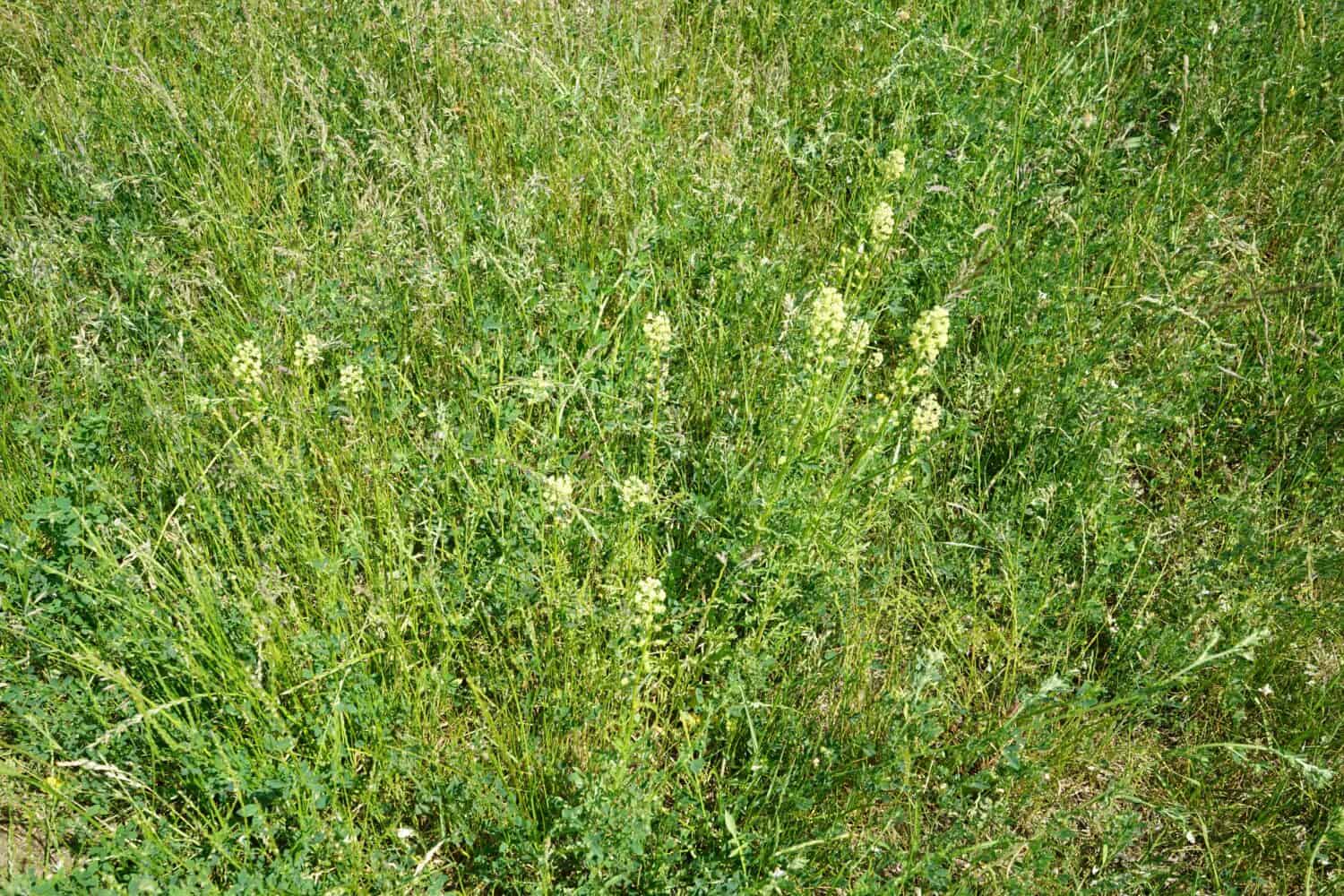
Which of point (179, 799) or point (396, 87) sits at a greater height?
point (396, 87)

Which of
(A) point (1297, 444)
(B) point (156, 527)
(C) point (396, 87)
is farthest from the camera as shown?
(C) point (396, 87)

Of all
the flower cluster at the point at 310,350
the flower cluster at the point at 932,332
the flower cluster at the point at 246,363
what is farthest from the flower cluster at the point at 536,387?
the flower cluster at the point at 932,332

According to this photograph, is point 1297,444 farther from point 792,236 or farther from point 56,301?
point 56,301

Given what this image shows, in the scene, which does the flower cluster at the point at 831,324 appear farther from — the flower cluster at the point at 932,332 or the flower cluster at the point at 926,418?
the flower cluster at the point at 926,418

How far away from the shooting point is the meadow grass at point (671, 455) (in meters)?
2.24

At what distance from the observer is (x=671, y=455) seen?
2.84 meters

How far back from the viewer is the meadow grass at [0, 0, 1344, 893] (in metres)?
2.24

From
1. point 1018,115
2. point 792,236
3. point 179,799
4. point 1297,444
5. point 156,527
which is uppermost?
point 1018,115

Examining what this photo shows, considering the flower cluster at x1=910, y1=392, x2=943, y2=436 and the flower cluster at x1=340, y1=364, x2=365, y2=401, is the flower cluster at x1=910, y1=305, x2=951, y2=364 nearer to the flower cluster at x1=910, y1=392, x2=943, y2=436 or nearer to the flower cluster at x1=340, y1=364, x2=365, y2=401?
the flower cluster at x1=910, y1=392, x2=943, y2=436

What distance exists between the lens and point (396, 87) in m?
4.06

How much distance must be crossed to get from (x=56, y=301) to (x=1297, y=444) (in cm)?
409

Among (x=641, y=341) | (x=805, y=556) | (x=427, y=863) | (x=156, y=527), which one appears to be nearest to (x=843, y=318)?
(x=805, y=556)

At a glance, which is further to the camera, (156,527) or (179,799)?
(156,527)

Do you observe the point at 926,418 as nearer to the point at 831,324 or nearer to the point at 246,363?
the point at 831,324
